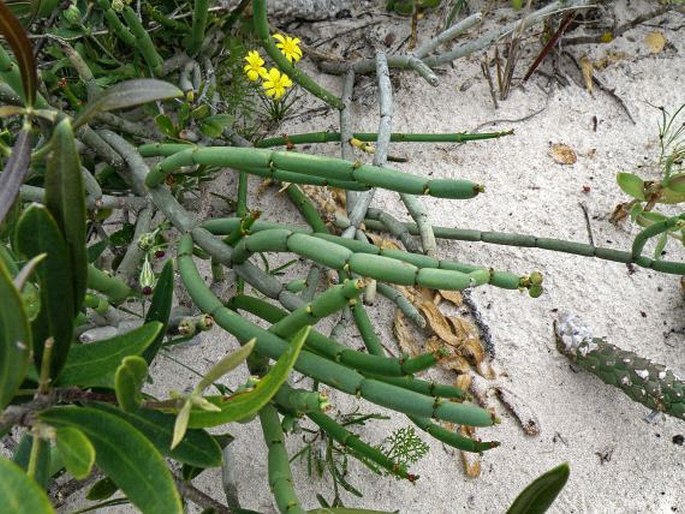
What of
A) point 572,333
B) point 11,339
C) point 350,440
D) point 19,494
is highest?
point 11,339

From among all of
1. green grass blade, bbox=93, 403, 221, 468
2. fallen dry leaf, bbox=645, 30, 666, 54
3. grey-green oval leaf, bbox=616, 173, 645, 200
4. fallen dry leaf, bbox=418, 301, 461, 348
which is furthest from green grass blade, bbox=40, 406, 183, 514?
fallen dry leaf, bbox=645, 30, 666, 54

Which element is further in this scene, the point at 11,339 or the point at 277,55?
the point at 277,55

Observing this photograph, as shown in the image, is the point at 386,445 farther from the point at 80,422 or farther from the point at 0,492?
the point at 0,492

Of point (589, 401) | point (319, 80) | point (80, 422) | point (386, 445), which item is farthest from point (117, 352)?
point (319, 80)

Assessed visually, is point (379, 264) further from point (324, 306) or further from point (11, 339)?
point (11, 339)

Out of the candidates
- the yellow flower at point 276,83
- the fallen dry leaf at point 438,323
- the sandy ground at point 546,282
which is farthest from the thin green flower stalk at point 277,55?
the fallen dry leaf at point 438,323

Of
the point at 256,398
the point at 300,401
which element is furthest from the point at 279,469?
the point at 256,398

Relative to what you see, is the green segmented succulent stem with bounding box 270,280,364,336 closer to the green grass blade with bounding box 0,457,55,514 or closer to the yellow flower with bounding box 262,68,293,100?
the green grass blade with bounding box 0,457,55,514

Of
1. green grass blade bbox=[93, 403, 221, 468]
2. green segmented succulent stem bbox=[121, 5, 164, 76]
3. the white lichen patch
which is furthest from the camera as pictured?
the white lichen patch
